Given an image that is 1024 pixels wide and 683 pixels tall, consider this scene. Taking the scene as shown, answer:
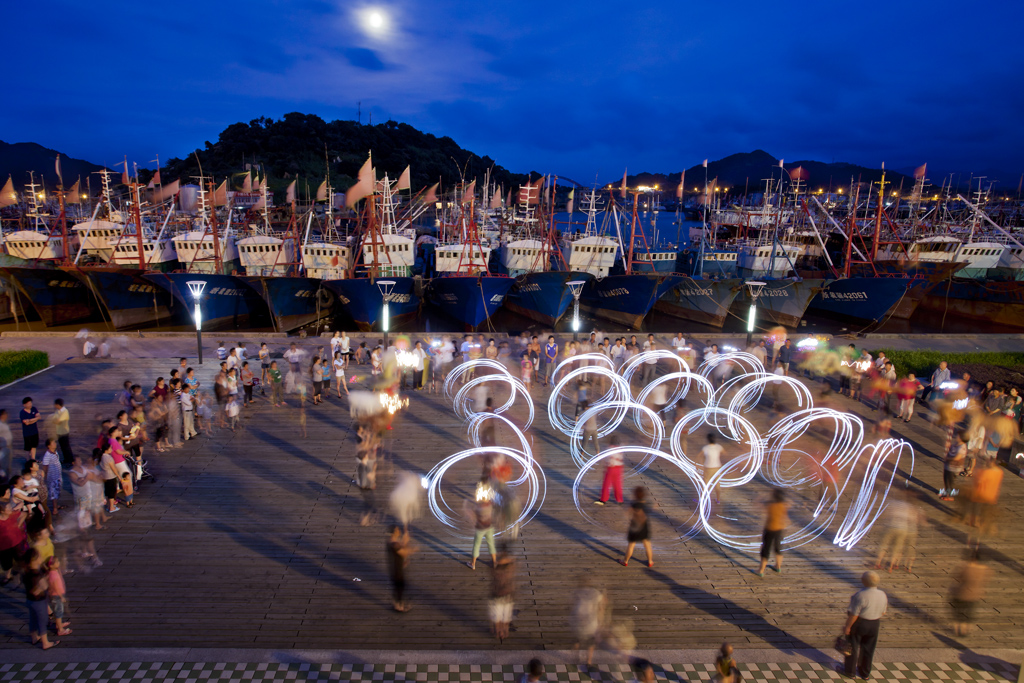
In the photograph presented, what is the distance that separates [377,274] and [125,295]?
15886 mm

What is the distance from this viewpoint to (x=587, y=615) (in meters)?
6.61

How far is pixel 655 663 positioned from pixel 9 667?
297 inches

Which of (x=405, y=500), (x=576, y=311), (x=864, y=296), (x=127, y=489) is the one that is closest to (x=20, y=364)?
(x=127, y=489)

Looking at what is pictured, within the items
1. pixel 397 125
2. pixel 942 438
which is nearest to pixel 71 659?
pixel 942 438

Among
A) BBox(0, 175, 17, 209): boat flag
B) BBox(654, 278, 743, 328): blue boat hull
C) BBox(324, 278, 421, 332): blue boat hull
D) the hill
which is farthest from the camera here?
the hill

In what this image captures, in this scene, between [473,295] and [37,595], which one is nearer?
[37,595]

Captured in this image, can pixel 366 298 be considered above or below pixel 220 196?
below

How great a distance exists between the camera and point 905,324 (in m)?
42.9

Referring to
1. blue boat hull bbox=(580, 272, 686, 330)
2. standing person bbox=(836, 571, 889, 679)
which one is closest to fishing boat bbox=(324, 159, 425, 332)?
blue boat hull bbox=(580, 272, 686, 330)

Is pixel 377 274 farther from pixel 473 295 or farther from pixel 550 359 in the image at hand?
pixel 550 359

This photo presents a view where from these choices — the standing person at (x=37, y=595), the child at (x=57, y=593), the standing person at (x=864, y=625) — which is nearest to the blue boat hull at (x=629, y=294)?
the standing person at (x=864, y=625)

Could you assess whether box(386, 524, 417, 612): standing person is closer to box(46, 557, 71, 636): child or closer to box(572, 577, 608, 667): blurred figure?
box(572, 577, 608, 667): blurred figure

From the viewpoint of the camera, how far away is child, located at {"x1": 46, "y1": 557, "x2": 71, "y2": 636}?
6.66 m

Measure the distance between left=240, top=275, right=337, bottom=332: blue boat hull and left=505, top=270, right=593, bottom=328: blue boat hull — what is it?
12801mm
